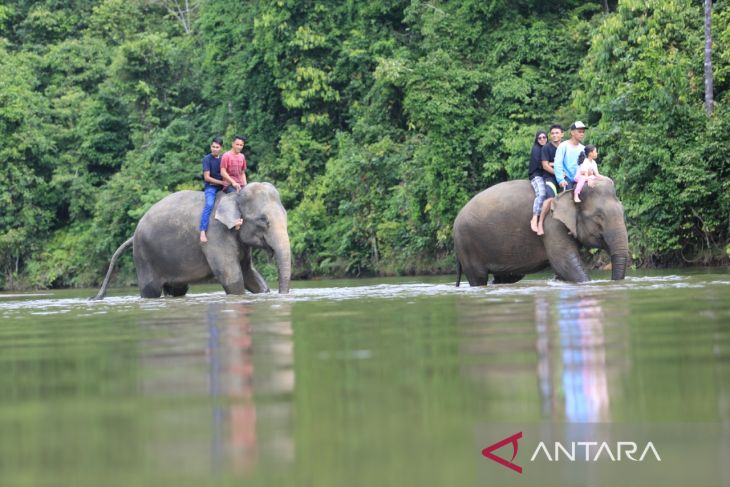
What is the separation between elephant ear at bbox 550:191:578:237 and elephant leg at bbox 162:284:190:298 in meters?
5.60

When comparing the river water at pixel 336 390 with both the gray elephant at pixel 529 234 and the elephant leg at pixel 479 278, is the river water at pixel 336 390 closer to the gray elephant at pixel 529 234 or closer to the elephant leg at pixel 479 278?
the gray elephant at pixel 529 234

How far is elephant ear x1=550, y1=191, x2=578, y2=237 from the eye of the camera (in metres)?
18.2

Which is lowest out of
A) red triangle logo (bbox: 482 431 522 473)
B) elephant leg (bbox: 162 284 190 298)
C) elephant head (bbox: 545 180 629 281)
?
elephant leg (bbox: 162 284 190 298)

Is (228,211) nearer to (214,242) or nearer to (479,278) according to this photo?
(214,242)

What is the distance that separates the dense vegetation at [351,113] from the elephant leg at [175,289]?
29.2ft

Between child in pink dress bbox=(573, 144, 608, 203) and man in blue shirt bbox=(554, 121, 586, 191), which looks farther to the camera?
man in blue shirt bbox=(554, 121, 586, 191)

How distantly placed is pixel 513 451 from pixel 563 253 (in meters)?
13.8

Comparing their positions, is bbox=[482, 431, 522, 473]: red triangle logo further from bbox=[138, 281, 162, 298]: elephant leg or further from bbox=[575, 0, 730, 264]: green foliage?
bbox=[575, 0, 730, 264]: green foliage

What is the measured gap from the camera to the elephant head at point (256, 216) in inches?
760

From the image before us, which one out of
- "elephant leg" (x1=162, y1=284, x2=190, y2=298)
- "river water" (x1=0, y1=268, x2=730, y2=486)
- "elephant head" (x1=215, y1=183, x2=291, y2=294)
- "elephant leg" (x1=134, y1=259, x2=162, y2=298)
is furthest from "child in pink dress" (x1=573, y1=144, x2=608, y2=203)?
"river water" (x1=0, y1=268, x2=730, y2=486)

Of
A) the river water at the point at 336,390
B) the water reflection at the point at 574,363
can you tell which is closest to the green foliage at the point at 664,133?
the river water at the point at 336,390

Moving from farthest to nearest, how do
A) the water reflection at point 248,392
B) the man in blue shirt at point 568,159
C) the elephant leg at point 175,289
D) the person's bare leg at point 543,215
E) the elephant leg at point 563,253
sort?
the elephant leg at point 175,289, the person's bare leg at point 543,215, the elephant leg at point 563,253, the man in blue shirt at point 568,159, the water reflection at point 248,392

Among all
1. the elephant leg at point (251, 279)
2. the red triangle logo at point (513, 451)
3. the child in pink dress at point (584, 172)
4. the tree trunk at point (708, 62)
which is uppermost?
the tree trunk at point (708, 62)

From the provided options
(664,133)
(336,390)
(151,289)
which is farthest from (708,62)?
(336,390)
